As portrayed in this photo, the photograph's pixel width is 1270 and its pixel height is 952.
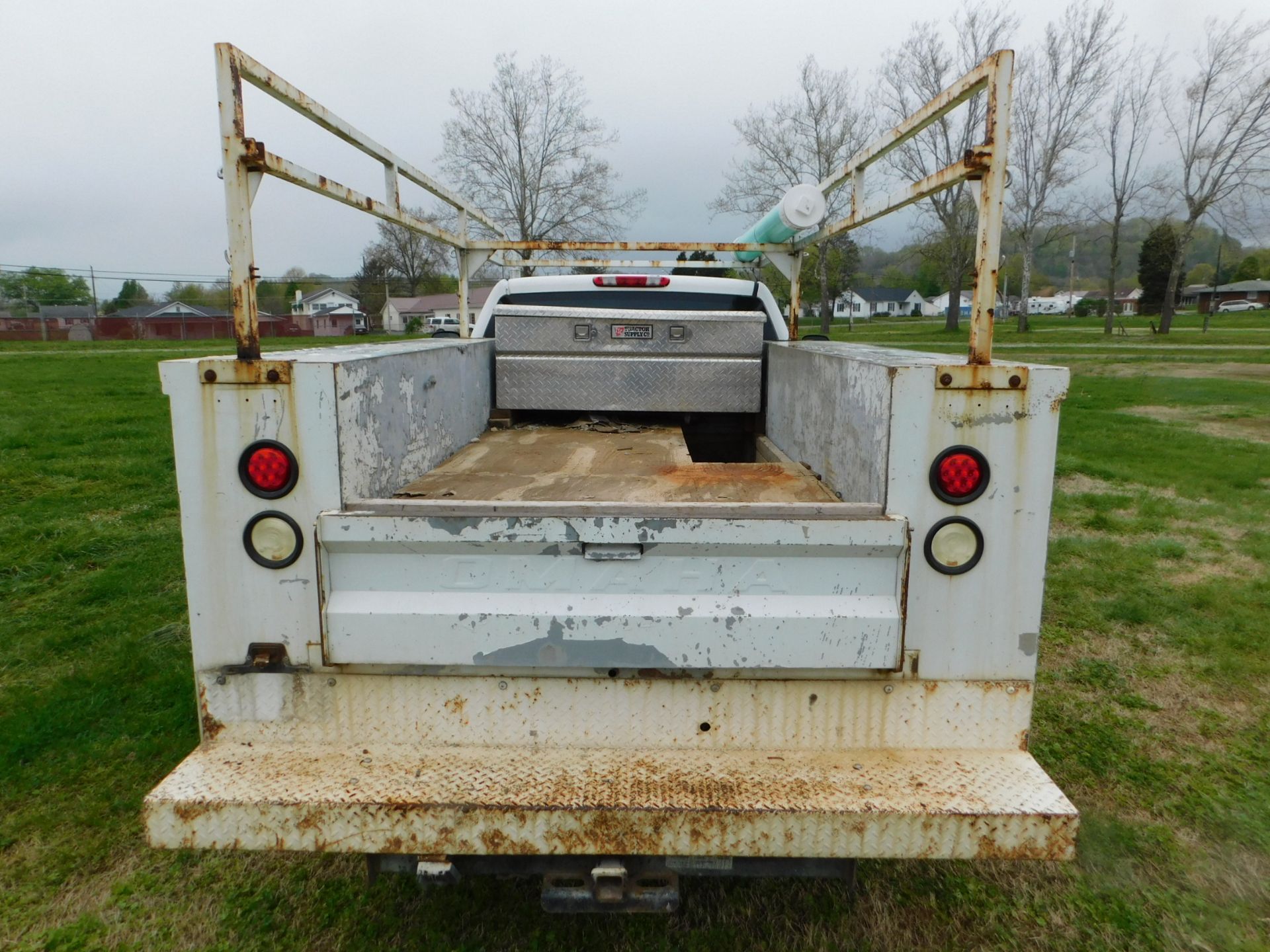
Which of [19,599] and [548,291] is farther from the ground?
[548,291]

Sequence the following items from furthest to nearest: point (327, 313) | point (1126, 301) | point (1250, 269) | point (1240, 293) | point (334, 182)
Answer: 1. point (1126, 301)
2. point (1250, 269)
3. point (1240, 293)
4. point (327, 313)
5. point (334, 182)

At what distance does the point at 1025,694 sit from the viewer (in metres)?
2.23

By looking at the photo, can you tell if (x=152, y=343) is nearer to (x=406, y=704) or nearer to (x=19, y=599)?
(x=19, y=599)

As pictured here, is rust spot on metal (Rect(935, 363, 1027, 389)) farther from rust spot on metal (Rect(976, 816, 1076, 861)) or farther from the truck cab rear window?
the truck cab rear window

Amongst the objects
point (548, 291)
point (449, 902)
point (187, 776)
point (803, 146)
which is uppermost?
point (803, 146)

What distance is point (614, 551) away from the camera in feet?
6.93

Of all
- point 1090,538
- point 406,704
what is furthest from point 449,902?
point 1090,538

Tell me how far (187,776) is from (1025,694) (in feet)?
6.56

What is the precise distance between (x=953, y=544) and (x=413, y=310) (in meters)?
72.0

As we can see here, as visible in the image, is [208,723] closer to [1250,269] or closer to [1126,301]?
[1126,301]

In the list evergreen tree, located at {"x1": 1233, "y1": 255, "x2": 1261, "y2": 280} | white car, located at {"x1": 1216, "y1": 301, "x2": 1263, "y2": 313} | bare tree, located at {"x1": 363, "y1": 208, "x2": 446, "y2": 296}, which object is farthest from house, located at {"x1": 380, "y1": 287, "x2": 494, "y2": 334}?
evergreen tree, located at {"x1": 1233, "y1": 255, "x2": 1261, "y2": 280}

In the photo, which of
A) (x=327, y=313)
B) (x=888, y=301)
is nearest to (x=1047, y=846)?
(x=327, y=313)

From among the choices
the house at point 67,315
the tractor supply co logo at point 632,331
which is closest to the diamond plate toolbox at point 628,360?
the tractor supply co logo at point 632,331

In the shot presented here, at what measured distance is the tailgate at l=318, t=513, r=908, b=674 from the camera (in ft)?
6.92
